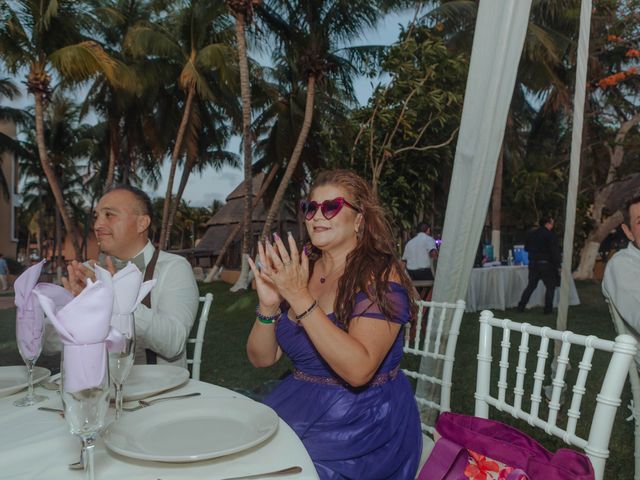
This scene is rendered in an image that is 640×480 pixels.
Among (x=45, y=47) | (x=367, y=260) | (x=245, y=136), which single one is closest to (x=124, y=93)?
(x=45, y=47)

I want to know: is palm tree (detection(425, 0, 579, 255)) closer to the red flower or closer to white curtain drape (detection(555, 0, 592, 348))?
white curtain drape (detection(555, 0, 592, 348))

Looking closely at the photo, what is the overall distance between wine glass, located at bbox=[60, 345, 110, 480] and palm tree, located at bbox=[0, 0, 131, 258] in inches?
605

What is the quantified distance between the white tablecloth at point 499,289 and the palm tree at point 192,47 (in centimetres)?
1022

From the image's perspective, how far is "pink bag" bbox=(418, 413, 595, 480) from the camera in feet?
4.23

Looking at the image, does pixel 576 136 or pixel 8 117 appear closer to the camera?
pixel 576 136

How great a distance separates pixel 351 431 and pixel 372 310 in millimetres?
398

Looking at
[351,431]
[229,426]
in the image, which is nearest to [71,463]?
[229,426]

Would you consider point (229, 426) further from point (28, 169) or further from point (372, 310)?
point (28, 169)

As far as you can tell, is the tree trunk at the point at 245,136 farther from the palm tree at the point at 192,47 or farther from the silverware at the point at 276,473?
the silverware at the point at 276,473

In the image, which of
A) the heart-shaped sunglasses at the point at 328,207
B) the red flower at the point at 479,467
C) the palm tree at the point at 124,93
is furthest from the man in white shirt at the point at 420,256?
the palm tree at the point at 124,93

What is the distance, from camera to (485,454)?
4.62ft

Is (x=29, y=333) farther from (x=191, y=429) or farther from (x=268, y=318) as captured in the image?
(x=268, y=318)

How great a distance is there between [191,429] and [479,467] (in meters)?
0.75

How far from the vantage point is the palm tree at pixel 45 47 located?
14477mm
